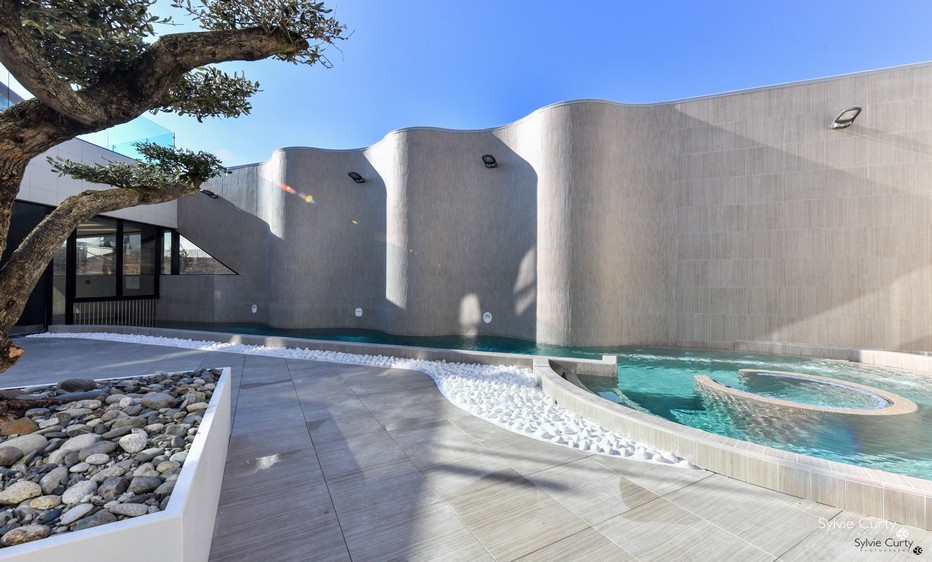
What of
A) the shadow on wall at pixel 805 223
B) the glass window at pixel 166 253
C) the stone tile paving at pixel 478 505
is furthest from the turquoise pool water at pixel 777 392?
the glass window at pixel 166 253

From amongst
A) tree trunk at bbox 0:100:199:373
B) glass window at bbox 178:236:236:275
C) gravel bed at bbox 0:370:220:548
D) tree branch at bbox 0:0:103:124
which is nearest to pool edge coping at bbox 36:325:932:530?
gravel bed at bbox 0:370:220:548

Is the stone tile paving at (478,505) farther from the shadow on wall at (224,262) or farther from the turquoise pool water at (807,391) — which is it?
the shadow on wall at (224,262)

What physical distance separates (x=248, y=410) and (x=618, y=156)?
8323 mm

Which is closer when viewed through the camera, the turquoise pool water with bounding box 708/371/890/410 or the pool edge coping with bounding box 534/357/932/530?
the pool edge coping with bounding box 534/357/932/530

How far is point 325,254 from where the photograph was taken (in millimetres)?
10656

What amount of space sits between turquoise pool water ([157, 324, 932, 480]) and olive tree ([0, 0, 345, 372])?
5.06 meters

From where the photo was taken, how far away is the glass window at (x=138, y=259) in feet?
33.0

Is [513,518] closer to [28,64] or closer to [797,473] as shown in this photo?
[797,473]

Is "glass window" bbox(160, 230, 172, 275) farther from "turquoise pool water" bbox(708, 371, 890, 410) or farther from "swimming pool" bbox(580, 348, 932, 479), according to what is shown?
"turquoise pool water" bbox(708, 371, 890, 410)

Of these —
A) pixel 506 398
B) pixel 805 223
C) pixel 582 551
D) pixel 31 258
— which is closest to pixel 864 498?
pixel 582 551

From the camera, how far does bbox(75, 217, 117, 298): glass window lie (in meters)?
8.66

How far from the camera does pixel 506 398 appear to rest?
384 centimetres

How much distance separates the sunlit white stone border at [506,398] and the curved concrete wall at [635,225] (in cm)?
368

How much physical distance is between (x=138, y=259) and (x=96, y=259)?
1454 mm
